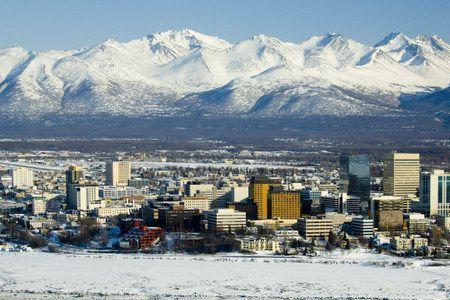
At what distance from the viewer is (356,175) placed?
56219 millimetres

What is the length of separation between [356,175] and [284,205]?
23.6ft

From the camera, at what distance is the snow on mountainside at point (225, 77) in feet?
450

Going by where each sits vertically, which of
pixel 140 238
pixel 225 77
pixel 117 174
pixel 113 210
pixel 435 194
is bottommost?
pixel 140 238

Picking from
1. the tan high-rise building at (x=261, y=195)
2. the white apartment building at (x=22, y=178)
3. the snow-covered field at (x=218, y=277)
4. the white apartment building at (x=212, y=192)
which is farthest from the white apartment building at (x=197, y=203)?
the white apartment building at (x=22, y=178)

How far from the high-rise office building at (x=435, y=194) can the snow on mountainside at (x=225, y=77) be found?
3054 inches

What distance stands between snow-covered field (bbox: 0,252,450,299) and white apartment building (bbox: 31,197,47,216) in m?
12.6

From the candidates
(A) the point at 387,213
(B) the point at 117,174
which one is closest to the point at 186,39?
(B) the point at 117,174

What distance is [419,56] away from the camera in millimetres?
165625

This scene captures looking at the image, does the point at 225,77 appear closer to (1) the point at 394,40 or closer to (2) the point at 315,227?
(1) the point at 394,40

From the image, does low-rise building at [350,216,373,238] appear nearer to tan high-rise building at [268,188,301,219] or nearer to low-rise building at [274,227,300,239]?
low-rise building at [274,227,300,239]

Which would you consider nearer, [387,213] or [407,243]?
[407,243]

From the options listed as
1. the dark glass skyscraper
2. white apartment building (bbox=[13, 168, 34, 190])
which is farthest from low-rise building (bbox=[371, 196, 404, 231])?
white apartment building (bbox=[13, 168, 34, 190])

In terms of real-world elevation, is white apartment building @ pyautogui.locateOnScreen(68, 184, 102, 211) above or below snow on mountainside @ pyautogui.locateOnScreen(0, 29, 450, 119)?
below

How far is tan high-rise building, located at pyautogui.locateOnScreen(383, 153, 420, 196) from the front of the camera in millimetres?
56469
